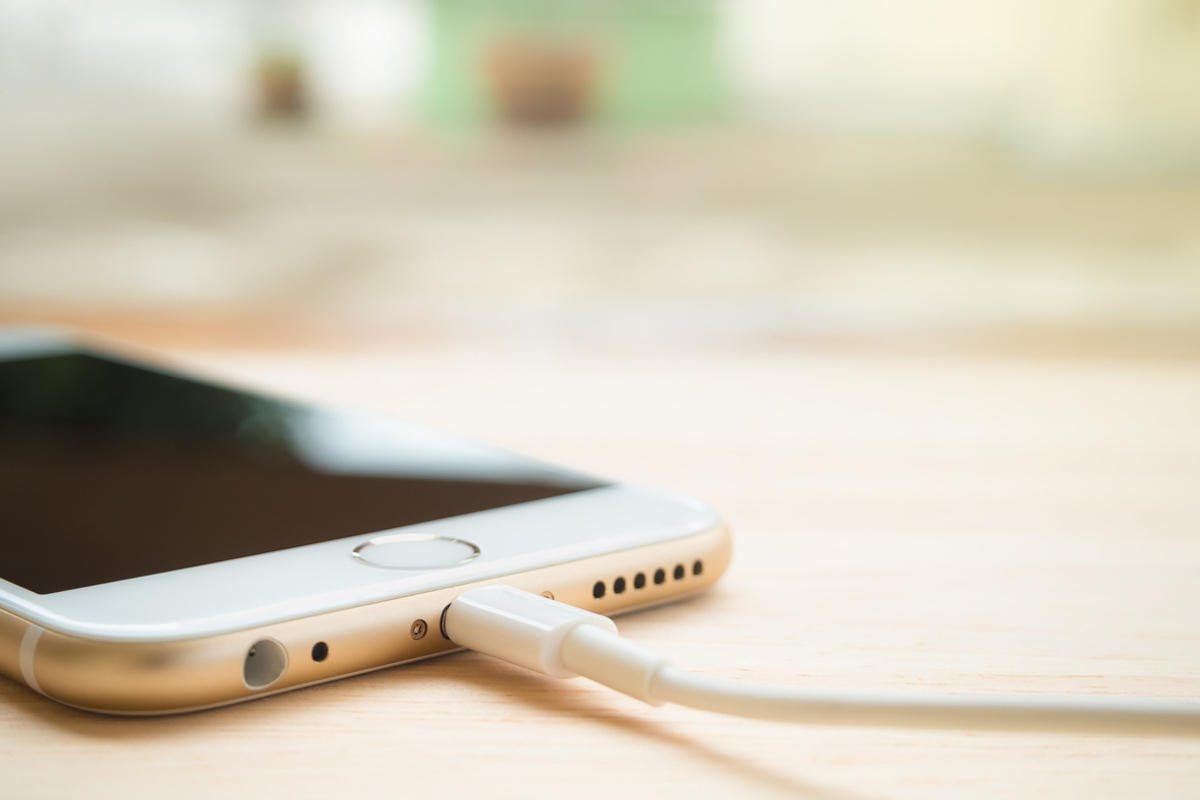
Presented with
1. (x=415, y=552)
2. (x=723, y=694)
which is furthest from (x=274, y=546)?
(x=723, y=694)

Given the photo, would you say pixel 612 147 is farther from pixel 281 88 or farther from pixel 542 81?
pixel 281 88

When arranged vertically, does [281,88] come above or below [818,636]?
above

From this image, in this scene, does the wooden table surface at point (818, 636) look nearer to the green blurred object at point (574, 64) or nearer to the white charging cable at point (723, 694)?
the white charging cable at point (723, 694)

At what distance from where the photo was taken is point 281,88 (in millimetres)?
1604

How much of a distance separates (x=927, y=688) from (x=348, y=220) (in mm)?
1405

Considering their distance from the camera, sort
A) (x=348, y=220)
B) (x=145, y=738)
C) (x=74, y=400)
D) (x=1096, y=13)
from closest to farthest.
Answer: (x=145, y=738)
(x=74, y=400)
(x=1096, y=13)
(x=348, y=220)

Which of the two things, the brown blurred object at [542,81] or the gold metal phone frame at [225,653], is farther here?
the brown blurred object at [542,81]

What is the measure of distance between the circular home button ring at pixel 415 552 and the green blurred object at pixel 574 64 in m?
1.28

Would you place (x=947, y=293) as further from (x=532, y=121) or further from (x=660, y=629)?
(x=660, y=629)

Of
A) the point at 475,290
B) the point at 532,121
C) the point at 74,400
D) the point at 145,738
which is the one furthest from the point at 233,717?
the point at 532,121

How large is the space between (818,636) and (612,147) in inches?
53.4

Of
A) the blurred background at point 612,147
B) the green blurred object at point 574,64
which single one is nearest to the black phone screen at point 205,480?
the blurred background at point 612,147

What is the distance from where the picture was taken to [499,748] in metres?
0.26

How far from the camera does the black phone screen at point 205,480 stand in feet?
1.08
